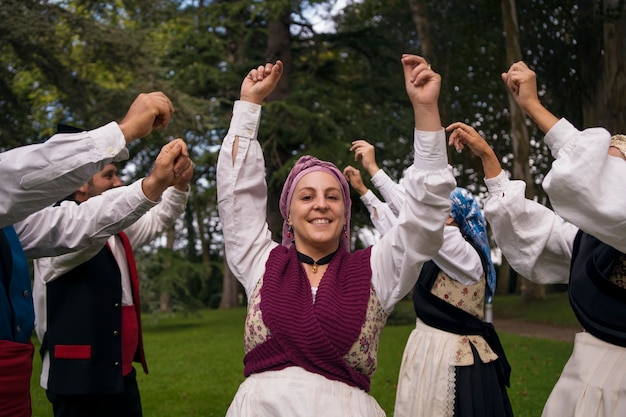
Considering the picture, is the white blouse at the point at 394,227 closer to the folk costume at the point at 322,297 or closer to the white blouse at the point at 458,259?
the folk costume at the point at 322,297

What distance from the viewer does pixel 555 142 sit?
2.23 m

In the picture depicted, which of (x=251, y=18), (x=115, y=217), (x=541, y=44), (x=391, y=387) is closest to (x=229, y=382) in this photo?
(x=391, y=387)

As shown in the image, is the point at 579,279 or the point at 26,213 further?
the point at 579,279

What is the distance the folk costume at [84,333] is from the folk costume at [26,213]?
0.79 metres

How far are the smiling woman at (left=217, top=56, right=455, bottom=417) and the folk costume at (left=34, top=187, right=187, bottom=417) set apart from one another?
1130mm

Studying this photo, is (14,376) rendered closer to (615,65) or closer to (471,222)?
(471,222)

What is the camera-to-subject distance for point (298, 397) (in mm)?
2486

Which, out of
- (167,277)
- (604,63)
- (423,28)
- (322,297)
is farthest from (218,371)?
(423,28)

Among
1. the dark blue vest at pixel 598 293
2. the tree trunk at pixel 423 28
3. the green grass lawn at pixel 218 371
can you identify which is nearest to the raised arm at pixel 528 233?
the dark blue vest at pixel 598 293

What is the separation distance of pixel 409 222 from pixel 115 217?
49.2 inches

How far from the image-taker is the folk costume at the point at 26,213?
2217 millimetres

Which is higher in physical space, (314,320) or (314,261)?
(314,261)

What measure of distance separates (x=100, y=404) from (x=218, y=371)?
255 inches

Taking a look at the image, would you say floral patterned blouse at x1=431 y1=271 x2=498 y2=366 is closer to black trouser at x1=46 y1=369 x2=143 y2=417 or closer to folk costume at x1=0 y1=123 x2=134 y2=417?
black trouser at x1=46 y1=369 x2=143 y2=417
